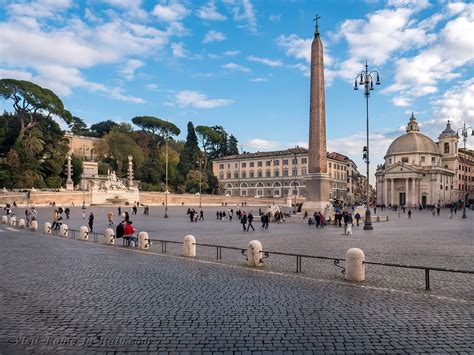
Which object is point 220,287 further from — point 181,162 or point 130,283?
point 181,162

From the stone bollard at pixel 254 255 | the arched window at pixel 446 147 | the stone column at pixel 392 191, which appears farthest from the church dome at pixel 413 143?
the stone bollard at pixel 254 255

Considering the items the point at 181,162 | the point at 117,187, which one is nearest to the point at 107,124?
the point at 181,162

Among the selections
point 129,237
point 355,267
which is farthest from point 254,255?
point 129,237

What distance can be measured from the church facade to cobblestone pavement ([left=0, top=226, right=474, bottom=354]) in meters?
80.8

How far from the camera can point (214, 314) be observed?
242 inches

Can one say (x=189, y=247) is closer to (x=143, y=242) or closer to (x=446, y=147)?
(x=143, y=242)

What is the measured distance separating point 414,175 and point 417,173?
743 millimetres

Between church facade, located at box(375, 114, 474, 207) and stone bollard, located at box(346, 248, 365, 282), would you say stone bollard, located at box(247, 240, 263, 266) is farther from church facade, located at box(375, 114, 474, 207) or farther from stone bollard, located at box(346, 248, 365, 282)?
church facade, located at box(375, 114, 474, 207)

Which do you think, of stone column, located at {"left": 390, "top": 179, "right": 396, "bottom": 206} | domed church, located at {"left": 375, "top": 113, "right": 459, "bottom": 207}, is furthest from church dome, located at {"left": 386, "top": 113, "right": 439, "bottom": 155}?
stone column, located at {"left": 390, "top": 179, "right": 396, "bottom": 206}

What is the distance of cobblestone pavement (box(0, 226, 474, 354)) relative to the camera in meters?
4.98

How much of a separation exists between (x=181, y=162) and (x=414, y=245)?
76.6 meters

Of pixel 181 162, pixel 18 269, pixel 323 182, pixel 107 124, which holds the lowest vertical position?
pixel 18 269

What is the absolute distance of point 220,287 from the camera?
8.02 metres

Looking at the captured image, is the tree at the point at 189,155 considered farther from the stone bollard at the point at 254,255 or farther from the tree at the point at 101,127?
the stone bollard at the point at 254,255
